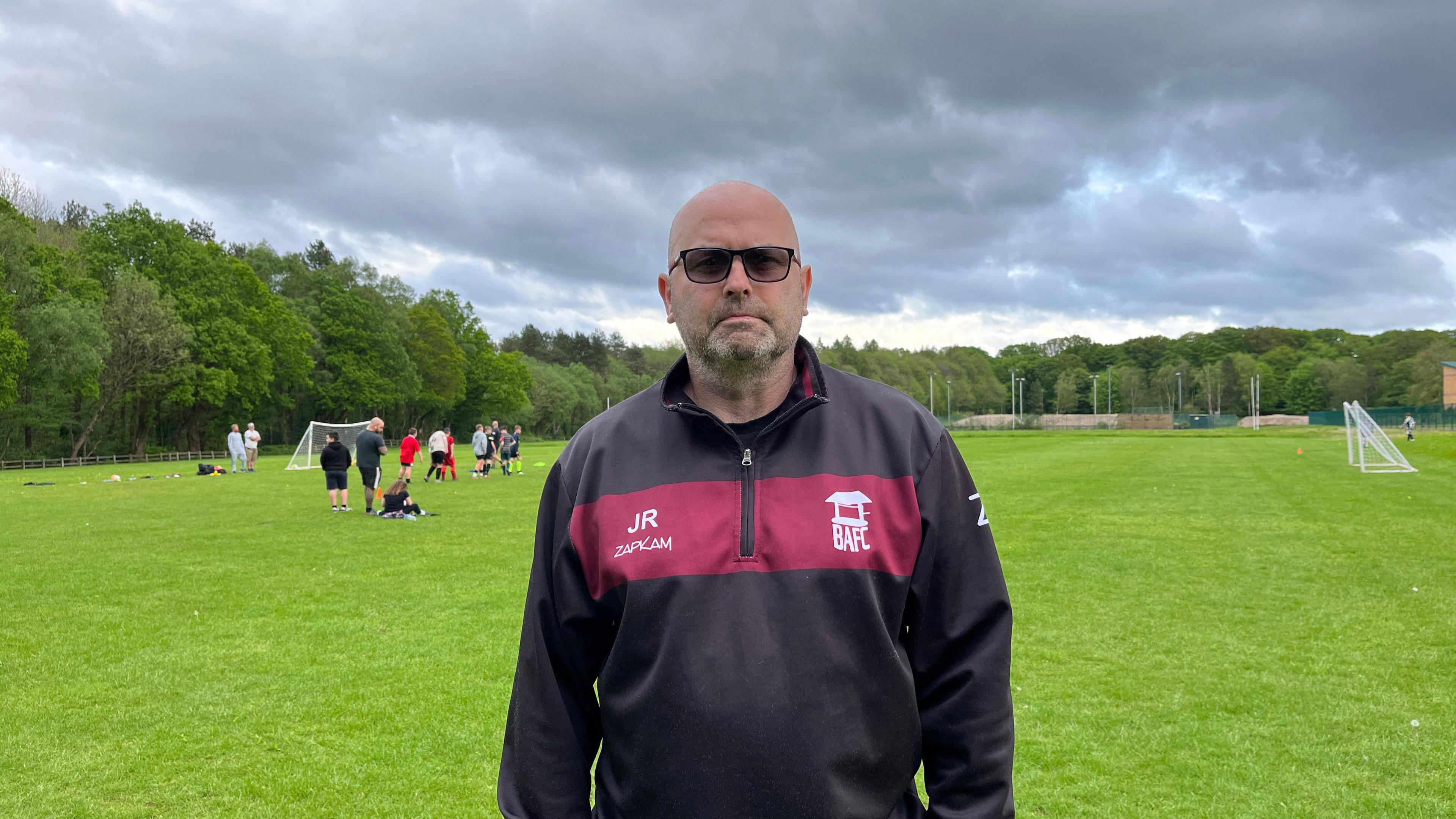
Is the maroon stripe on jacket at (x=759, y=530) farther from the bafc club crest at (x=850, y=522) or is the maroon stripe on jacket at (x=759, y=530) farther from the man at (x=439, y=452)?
the man at (x=439, y=452)

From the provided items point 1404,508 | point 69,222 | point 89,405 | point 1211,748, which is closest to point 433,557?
point 1211,748

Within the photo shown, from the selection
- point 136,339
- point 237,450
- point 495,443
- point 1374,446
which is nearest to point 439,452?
point 495,443

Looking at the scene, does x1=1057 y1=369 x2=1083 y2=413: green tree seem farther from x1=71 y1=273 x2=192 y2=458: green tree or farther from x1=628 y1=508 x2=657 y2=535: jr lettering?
x1=628 y1=508 x2=657 y2=535: jr lettering

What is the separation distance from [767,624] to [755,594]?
0.07 m

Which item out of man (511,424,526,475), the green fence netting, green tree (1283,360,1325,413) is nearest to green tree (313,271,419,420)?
man (511,424,526,475)

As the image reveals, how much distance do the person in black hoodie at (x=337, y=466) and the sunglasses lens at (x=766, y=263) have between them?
669 inches

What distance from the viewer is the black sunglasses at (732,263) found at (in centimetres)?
206

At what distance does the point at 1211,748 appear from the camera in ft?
16.5

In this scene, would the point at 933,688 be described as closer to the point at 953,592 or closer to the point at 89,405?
the point at 953,592

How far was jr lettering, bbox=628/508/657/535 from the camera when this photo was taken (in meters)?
1.92

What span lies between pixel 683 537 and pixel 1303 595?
376 inches

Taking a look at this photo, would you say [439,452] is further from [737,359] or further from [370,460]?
[737,359]

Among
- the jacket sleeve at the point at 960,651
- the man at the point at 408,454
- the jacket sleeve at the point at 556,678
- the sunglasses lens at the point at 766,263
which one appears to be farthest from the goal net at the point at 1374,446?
the jacket sleeve at the point at 556,678

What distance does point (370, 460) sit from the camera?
57.0 feet
